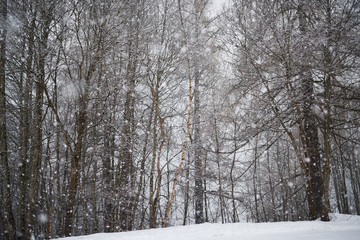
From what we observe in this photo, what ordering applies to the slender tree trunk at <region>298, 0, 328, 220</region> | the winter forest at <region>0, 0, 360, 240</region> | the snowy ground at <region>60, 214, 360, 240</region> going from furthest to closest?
the slender tree trunk at <region>298, 0, 328, 220</region>, the winter forest at <region>0, 0, 360, 240</region>, the snowy ground at <region>60, 214, 360, 240</region>

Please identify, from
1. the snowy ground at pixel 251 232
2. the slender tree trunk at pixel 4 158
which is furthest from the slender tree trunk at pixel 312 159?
the slender tree trunk at pixel 4 158

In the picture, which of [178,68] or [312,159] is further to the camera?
[178,68]

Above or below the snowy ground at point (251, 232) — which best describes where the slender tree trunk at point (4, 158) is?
above

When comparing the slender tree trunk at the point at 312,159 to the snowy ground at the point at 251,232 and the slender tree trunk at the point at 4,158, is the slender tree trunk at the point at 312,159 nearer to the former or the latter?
the snowy ground at the point at 251,232

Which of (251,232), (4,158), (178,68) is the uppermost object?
(178,68)

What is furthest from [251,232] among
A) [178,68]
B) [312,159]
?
[178,68]

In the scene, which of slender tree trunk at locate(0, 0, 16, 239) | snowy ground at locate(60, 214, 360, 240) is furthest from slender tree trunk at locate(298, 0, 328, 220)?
slender tree trunk at locate(0, 0, 16, 239)

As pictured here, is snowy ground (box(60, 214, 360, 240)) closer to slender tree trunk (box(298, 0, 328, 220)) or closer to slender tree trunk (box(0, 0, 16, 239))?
slender tree trunk (box(298, 0, 328, 220))

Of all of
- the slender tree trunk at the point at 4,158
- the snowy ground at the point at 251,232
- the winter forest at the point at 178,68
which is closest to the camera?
the snowy ground at the point at 251,232

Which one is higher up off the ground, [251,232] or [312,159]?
[312,159]

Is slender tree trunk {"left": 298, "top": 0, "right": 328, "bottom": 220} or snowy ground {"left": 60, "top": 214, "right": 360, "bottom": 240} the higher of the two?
slender tree trunk {"left": 298, "top": 0, "right": 328, "bottom": 220}

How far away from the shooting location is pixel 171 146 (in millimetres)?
5820

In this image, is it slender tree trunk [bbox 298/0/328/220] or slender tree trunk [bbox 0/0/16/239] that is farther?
slender tree trunk [bbox 0/0/16/239]

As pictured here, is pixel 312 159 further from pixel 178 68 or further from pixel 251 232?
pixel 178 68
